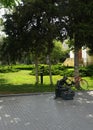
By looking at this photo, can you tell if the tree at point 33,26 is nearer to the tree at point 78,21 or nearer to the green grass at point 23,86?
the tree at point 78,21

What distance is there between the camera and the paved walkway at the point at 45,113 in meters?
8.91

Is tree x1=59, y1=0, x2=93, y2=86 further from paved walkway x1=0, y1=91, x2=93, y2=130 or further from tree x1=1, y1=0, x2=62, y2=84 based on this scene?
paved walkway x1=0, y1=91, x2=93, y2=130

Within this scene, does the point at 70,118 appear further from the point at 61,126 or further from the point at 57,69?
the point at 57,69

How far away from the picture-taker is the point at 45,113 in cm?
1073

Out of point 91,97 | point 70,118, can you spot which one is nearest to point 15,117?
point 70,118

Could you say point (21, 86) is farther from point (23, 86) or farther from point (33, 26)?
point (33, 26)

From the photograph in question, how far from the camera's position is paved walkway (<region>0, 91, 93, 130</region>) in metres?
8.91

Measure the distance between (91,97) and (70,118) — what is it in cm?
481

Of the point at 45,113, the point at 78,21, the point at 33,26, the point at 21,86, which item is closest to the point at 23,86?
the point at 21,86

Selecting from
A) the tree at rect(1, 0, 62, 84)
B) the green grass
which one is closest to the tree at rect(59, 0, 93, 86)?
the tree at rect(1, 0, 62, 84)

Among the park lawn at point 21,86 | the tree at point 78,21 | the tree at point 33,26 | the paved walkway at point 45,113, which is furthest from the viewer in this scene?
the tree at point 33,26

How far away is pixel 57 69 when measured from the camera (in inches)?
1470

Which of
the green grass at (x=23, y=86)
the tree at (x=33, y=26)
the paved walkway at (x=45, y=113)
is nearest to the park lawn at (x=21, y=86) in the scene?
the green grass at (x=23, y=86)

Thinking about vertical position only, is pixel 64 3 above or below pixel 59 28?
above
